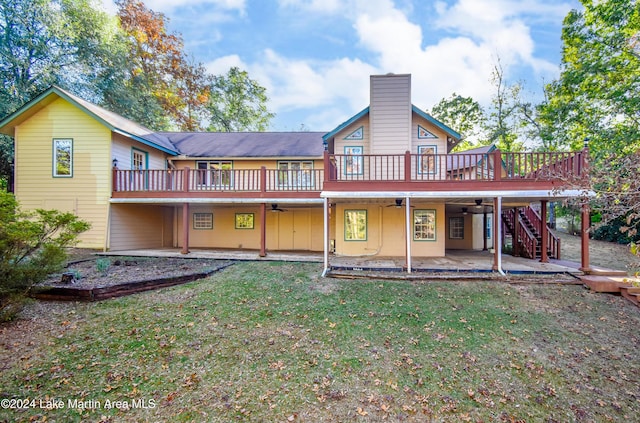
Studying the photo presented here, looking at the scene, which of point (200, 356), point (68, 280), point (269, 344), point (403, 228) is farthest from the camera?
point (403, 228)

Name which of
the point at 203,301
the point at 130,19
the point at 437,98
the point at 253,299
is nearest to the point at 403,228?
the point at 253,299

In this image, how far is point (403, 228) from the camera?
434 inches

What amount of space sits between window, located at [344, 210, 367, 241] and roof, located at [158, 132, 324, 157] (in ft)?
12.1

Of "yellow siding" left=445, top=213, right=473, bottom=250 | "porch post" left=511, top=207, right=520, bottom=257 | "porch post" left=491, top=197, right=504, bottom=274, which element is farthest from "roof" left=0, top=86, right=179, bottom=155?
"porch post" left=511, top=207, right=520, bottom=257

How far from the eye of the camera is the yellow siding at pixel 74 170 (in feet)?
37.1

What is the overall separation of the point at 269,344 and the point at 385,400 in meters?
2.02

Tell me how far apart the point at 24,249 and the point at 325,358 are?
5729 mm

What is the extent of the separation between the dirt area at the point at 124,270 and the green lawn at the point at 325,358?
1102 millimetres

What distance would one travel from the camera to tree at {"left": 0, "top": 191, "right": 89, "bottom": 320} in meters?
4.66

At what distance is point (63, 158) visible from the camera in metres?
11.4

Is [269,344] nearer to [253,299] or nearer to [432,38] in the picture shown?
[253,299]

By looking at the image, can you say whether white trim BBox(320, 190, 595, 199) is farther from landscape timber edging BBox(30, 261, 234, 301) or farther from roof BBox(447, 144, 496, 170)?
landscape timber edging BBox(30, 261, 234, 301)

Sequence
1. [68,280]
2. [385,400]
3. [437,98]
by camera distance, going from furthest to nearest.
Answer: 1. [437,98]
2. [68,280]
3. [385,400]

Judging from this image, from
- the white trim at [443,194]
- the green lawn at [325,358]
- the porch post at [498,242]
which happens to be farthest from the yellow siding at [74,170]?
the porch post at [498,242]
